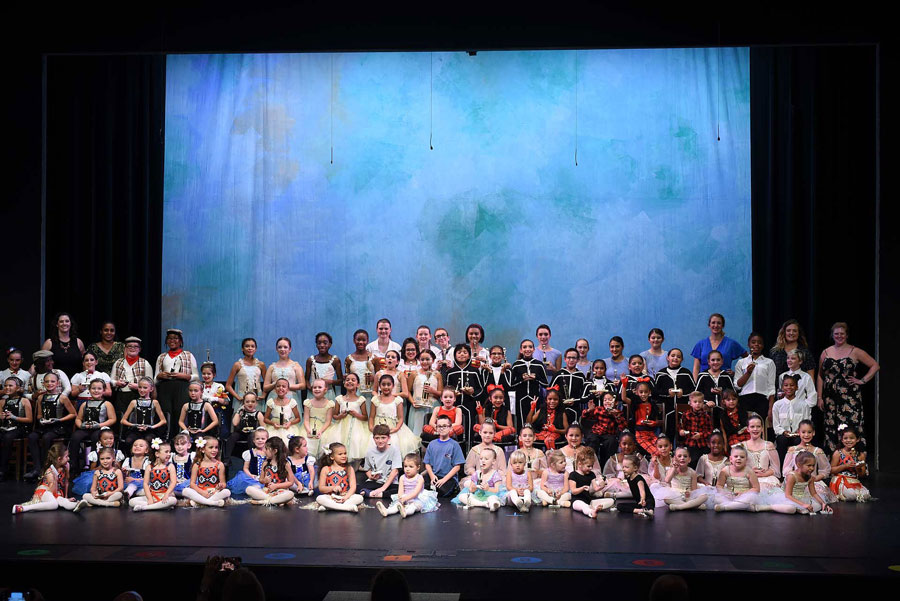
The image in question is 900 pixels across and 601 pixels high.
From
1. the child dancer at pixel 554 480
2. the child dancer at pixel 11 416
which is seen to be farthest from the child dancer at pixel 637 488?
the child dancer at pixel 11 416

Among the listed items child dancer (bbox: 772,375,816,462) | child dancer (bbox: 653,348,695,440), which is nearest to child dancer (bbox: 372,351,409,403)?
child dancer (bbox: 653,348,695,440)

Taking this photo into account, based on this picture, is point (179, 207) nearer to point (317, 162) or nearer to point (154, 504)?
point (317, 162)

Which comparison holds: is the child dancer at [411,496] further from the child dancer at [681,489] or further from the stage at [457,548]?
the child dancer at [681,489]

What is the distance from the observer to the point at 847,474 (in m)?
7.44

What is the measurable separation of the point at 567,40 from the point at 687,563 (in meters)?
4.53

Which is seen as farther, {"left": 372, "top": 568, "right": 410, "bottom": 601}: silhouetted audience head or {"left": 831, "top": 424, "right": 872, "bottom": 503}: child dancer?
{"left": 831, "top": 424, "right": 872, "bottom": 503}: child dancer

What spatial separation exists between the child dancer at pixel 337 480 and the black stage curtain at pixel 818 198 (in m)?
4.68

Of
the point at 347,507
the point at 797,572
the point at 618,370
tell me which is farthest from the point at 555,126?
the point at 797,572

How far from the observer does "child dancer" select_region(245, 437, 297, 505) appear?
7301 mm

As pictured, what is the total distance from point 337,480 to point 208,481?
996mm

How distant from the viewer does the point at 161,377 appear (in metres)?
8.73

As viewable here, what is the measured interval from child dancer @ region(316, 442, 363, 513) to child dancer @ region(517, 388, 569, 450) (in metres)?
1.70

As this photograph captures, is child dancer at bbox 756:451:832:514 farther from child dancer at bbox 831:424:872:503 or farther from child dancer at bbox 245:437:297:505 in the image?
child dancer at bbox 245:437:297:505

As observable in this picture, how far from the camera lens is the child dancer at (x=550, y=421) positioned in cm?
805
